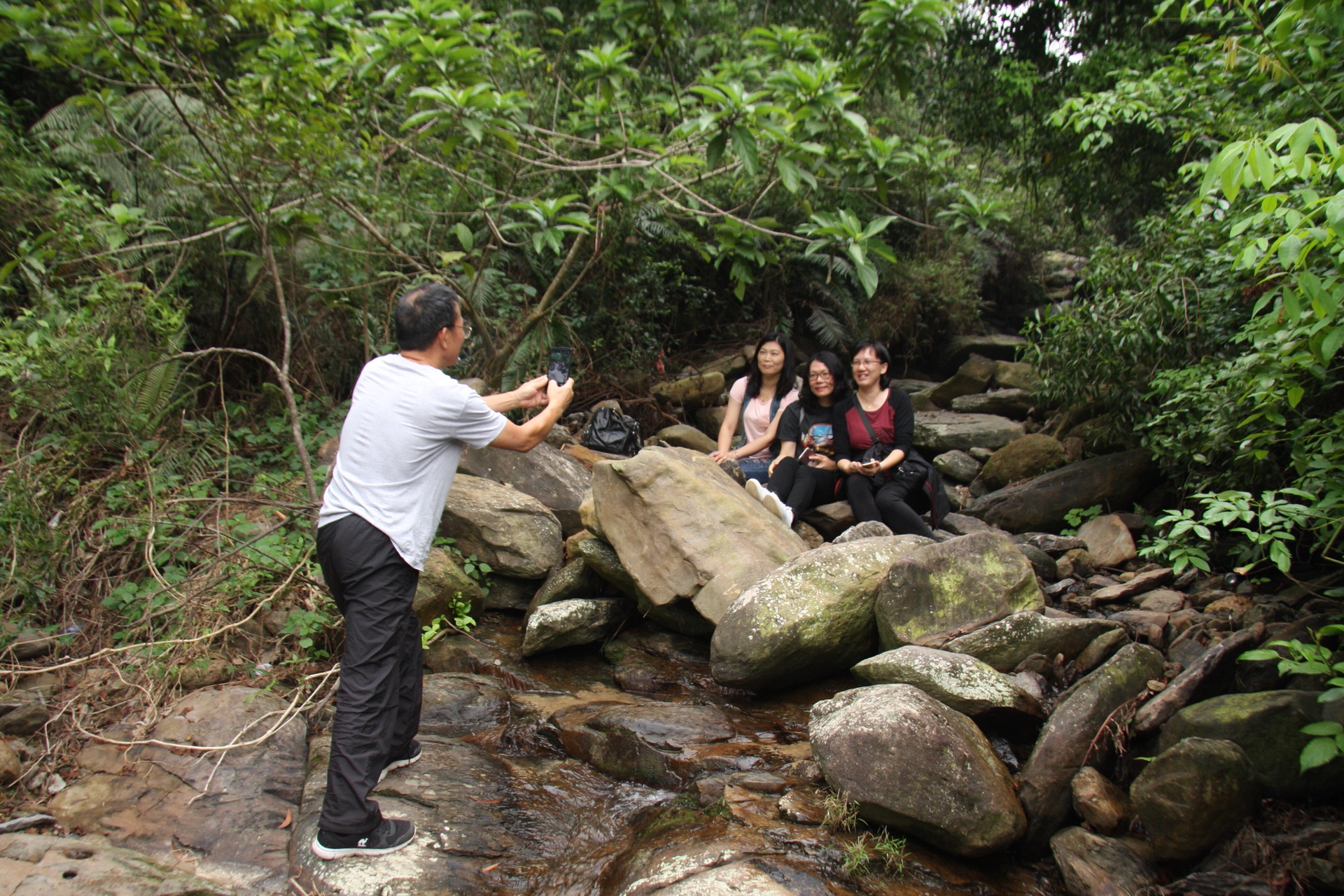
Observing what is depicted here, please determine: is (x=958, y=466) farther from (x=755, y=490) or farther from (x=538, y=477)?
(x=538, y=477)

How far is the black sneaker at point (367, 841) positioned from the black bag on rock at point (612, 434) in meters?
4.50

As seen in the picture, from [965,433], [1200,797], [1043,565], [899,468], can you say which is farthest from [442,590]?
[965,433]

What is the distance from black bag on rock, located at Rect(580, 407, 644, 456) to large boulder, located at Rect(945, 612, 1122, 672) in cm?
389

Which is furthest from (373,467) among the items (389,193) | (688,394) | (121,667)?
(688,394)

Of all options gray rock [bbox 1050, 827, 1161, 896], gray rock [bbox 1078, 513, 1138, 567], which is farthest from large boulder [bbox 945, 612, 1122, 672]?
gray rock [bbox 1078, 513, 1138, 567]

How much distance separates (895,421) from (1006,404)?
3.90m

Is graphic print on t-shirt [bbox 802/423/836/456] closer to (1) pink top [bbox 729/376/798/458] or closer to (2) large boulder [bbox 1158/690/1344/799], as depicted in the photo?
(1) pink top [bbox 729/376/798/458]

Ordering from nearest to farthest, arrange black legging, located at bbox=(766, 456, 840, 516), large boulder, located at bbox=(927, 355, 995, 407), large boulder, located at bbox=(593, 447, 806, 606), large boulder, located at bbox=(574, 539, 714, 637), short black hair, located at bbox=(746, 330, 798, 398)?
large boulder, located at bbox=(593, 447, 806, 606) → large boulder, located at bbox=(574, 539, 714, 637) → black legging, located at bbox=(766, 456, 840, 516) → short black hair, located at bbox=(746, 330, 798, 398) → large boulder, located at bbox=(927, 355, 995, 407)

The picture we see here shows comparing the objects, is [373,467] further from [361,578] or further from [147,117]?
[147,117]

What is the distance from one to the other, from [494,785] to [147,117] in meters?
6.23

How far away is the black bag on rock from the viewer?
23.7ft

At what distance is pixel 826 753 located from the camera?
10.2ft

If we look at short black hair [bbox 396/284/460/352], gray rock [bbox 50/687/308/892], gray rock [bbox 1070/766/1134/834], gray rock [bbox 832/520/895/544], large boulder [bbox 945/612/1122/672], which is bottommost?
gray rock [bbox 50/687/308/892]

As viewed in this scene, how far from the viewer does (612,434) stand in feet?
23.9
